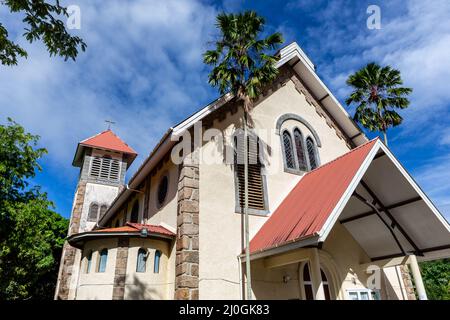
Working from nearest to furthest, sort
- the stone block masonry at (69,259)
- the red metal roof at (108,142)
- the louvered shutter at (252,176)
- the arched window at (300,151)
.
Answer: the louvered shutter at (252,176), the arched window at (300,151), the stone block masonry at (69,259), the red metal roof at (108,142)

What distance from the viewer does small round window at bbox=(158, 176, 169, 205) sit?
41.4 feet

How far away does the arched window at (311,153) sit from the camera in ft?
48.1

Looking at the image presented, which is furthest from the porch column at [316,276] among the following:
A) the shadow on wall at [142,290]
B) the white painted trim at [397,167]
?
the shadow on wall at [142,290]

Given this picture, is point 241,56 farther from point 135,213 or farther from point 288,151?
point 135,213

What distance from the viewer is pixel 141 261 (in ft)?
33.8

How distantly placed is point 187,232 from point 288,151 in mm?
6536

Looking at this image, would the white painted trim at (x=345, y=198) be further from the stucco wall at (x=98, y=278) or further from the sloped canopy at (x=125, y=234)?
the stucco wall at (x=98, y=278)

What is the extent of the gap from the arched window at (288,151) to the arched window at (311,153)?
3.70ft

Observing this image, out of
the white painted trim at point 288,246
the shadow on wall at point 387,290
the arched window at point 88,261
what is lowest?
the shadow on wall at point 387,290

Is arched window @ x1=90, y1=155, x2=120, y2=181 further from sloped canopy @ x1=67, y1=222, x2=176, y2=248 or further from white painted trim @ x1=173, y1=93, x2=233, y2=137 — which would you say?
white painted trim @ x1=173, y1=93, x2=233, y2=137

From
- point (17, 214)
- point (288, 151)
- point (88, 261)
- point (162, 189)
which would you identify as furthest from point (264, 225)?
point (17, 214)
